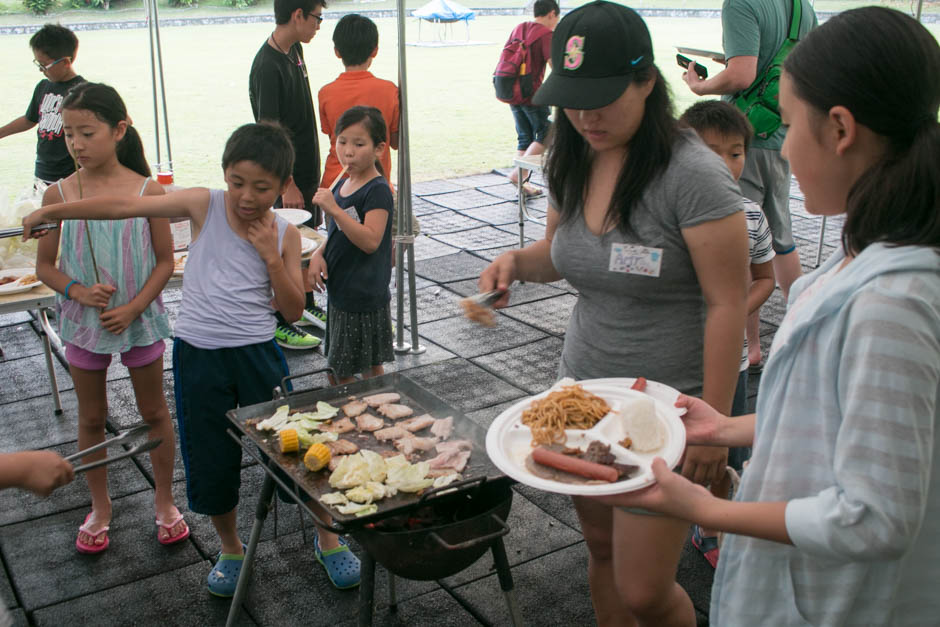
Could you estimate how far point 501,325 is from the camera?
5.44 metres

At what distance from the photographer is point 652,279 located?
1.99 meters

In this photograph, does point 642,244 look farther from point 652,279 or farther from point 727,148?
point 727,148

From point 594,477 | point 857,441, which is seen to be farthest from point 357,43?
point 857,441

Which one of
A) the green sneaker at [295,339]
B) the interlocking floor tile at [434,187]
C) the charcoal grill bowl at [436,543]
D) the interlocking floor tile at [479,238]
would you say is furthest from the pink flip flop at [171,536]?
the interlocking floor tile at [434,187]

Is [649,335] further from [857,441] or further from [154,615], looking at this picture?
[154,615]

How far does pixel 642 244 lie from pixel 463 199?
700 centimetres

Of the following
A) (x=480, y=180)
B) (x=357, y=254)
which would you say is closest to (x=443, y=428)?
(x=357, y=254)

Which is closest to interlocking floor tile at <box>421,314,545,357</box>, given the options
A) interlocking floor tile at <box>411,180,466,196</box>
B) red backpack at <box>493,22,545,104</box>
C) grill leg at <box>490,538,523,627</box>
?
grill leg at <box>490,538,523,627</box>

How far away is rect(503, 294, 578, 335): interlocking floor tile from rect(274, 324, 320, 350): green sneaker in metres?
1.29

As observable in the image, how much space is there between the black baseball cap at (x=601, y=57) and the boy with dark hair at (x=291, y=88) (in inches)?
121

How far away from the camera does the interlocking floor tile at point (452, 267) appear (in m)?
6.42

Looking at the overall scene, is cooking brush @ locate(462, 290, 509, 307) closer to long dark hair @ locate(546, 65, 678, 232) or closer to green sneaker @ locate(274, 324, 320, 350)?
long dark hair @ locate(546, 65, 678, 232)

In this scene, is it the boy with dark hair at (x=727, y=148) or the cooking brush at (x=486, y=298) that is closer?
the cooking brush at (x=486, y=298)

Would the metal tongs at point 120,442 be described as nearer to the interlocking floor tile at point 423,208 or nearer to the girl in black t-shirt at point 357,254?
the girl in black t-shirt at point 357,254
